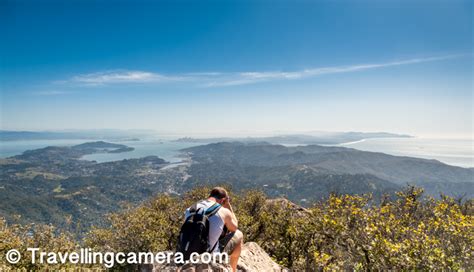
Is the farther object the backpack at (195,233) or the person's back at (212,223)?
the person's back at (212,223)

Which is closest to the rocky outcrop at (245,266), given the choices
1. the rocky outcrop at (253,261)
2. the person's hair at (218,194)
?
the rocky outcrop at (253,261)

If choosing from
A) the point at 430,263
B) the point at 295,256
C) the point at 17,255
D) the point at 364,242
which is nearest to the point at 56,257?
the point at 17,255

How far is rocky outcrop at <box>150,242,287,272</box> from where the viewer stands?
10.6 meters

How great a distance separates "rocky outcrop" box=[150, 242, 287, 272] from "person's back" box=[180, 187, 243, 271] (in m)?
0.79

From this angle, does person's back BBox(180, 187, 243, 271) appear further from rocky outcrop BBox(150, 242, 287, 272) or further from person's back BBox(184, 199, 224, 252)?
rocky outcrop BBox(150, 242, 287, 272)

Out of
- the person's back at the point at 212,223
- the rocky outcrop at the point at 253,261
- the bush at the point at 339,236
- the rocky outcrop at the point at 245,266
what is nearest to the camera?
the person's back at the point at 212,223

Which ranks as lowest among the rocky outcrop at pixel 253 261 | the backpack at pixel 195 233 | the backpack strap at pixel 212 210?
the rocky outcrop at pixel 253 261

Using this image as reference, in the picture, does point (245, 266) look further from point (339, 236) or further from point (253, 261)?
point (339, 236)

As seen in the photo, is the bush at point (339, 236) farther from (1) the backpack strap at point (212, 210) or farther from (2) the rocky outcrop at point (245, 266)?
(1) the backpack strap at point (212, 210)

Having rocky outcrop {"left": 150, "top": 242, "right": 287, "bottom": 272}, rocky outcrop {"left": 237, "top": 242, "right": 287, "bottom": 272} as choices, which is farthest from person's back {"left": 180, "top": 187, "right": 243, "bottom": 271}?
rocky outcrop {"left": 237, "top": 242, "right": 287, "bottom": 272}

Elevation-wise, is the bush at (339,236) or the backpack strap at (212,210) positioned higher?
the backpack strap at (212,210)

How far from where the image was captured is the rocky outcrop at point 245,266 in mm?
10562

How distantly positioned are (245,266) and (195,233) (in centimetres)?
608

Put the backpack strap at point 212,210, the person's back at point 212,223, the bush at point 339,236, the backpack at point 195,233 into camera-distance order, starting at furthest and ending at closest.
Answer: the bush at point 339,236 < the person's back at point 212,223 < the backpack strap at point 212,210 < the backpack at point 195,233
